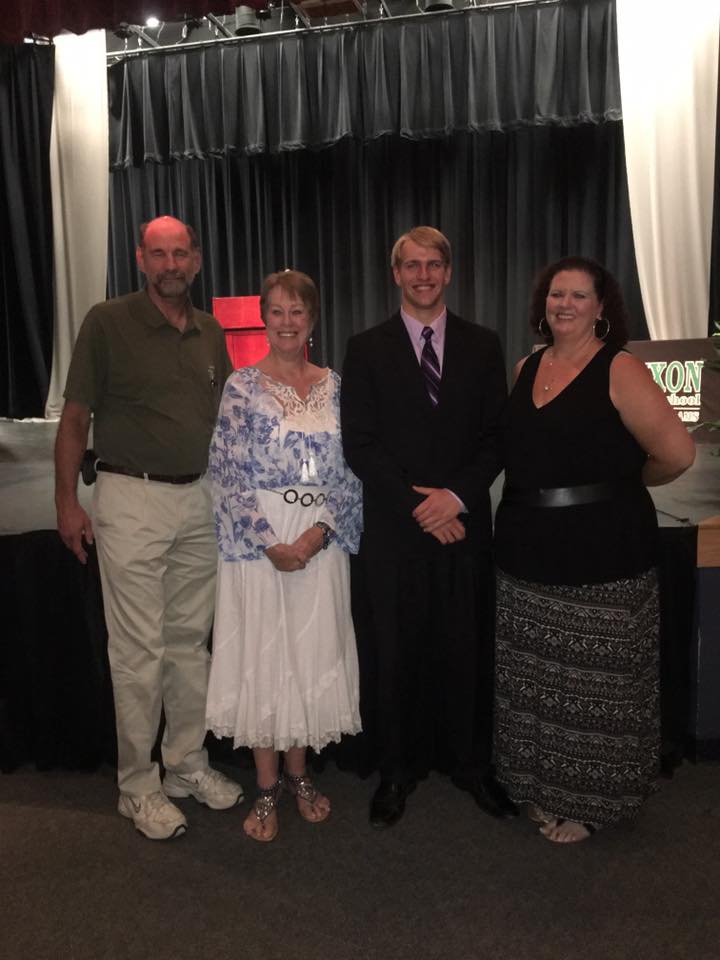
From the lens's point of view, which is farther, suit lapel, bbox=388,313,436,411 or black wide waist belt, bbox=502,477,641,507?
suit lapel, bbox=388,313,436,411

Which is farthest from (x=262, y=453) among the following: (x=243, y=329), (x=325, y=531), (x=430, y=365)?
(x=243, y=329)

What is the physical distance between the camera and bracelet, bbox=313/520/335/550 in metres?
2.07

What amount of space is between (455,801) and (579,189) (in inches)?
229

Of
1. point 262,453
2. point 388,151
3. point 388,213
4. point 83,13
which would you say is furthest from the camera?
point 388,213

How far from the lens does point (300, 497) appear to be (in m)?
2.08

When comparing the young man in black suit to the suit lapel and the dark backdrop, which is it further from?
the dark backdrop

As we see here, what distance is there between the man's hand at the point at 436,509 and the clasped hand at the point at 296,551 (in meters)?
0.25

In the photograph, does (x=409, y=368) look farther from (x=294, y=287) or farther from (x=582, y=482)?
(x=582, y=482)

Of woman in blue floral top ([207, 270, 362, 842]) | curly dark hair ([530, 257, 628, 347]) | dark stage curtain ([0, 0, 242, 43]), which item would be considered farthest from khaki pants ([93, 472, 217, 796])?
dark stage curtain ([0, 0, 242, 43])

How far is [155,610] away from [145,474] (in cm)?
36

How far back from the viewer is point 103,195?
293 inches

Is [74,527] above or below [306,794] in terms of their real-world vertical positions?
above

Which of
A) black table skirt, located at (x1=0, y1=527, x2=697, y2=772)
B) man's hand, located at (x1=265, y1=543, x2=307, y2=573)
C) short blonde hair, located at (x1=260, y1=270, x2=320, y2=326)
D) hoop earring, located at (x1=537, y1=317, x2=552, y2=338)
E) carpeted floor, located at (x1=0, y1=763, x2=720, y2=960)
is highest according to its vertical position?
short blonde hair, located at (x1=260, y1=270, x2=320, y2=326)

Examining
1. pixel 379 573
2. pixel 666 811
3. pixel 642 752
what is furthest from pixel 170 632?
pixel 666 811
